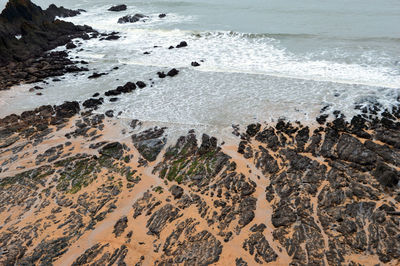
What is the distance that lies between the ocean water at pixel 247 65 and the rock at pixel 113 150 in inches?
148

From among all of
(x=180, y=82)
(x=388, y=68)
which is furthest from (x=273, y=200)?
(x=388, y=68)

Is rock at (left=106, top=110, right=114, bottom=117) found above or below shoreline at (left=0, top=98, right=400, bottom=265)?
above

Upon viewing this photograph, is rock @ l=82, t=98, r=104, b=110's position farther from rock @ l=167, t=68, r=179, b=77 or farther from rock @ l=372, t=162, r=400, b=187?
rock @ l=372, t=162, r=400, b=187

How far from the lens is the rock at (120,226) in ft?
46.2

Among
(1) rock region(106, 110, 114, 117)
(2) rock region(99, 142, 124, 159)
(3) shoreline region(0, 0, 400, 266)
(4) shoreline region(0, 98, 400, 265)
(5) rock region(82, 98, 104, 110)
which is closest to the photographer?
(3) shoreline region(0, 0, 400, 266)

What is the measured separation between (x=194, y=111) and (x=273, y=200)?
1084 cm

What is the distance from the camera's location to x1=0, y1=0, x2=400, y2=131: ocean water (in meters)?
23.1

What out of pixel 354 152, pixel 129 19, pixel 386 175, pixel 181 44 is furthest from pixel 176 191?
pixel 129 19

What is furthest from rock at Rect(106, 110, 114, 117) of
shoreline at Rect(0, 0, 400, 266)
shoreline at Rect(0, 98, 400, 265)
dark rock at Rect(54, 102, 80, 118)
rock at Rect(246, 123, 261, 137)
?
rock at Rect(246, 123, 261, 137)

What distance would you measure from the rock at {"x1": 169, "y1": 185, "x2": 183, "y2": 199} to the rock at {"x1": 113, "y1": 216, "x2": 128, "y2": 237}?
3051mm

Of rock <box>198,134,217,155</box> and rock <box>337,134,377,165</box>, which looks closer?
rock <box>337,134,377,165</box>

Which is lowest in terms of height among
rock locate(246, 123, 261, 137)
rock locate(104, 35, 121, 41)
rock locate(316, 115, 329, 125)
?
rock locate(246, 123, 261, 137)

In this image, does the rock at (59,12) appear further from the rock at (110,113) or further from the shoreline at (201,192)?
the rock at (110,113)

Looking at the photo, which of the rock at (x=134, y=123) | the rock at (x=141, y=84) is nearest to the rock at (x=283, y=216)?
the rock at (x=134, y=123)
